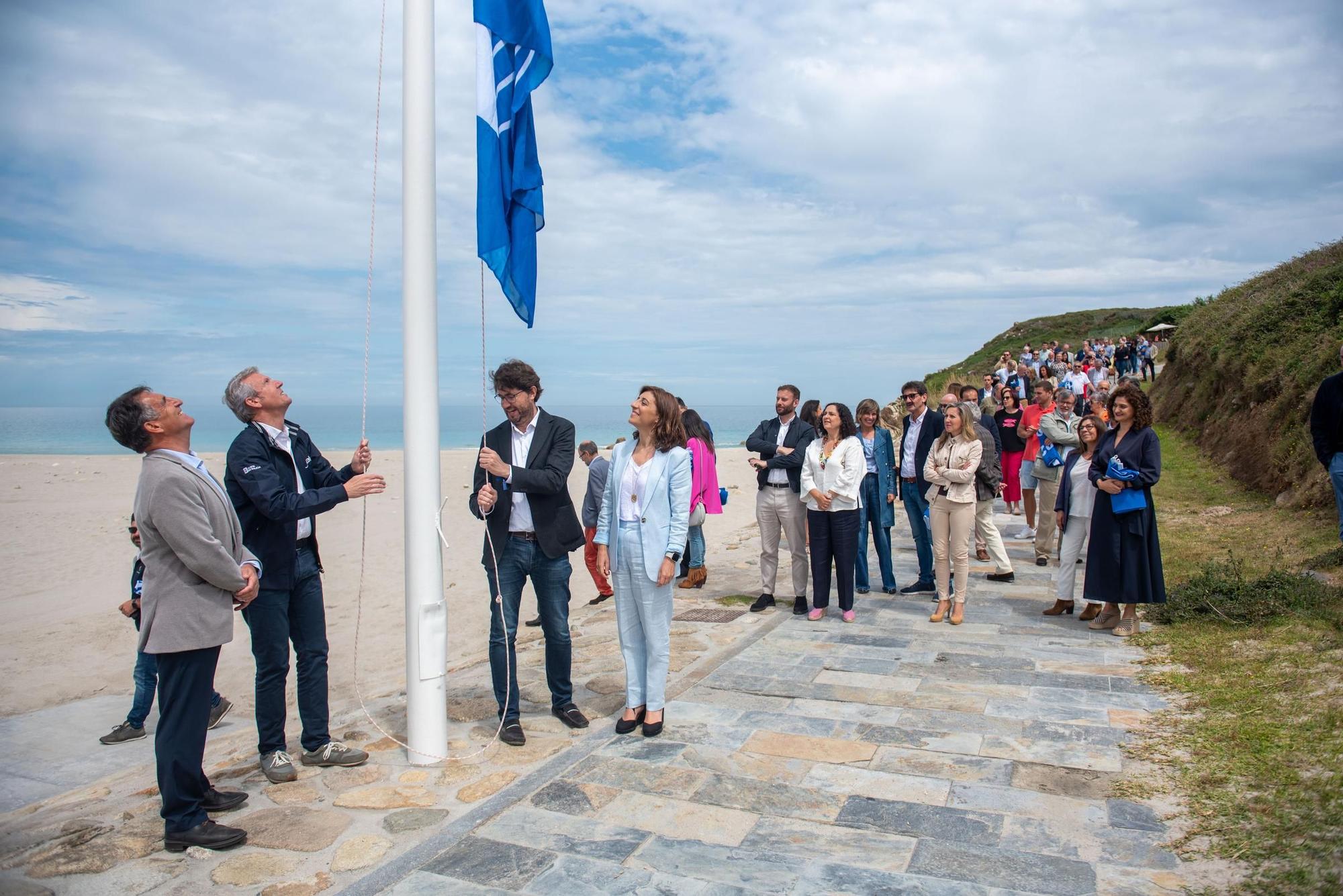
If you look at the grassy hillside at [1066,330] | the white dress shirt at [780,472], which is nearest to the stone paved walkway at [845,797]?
the white dress shirt at [780,472]

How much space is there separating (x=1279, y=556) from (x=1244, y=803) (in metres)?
5.60

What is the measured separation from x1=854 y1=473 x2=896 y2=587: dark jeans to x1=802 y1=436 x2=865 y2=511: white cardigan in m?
0.97

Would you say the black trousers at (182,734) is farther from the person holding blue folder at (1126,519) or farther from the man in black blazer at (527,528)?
the person holding blue folder at (1126,519)

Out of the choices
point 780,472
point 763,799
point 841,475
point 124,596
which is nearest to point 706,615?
point 780,472

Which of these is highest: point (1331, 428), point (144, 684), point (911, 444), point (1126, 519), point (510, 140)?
point (510, 140)

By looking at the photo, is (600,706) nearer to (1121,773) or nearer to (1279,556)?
(1121,773)

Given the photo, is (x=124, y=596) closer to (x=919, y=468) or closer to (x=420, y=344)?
(x=420, y=344)

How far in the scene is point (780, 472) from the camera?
26.9ft

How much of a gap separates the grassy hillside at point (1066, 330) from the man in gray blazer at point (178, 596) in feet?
158

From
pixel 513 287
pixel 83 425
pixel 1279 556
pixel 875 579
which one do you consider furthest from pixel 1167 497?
pixel 83 425

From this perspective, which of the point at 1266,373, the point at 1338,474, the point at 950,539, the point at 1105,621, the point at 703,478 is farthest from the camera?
the point at 1266,373

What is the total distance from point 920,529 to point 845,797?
527 cm

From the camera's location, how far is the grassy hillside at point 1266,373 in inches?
488

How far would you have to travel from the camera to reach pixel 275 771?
454 centimetres
